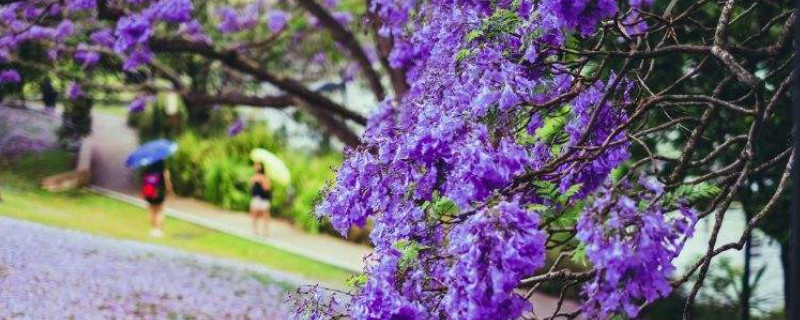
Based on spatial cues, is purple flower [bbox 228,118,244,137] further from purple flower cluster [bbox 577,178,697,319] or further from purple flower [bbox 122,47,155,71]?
purple flower cluster [bbox 577,178,697,319]

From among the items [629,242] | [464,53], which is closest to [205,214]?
[464,53]

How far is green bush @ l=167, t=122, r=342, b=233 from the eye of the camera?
10242 mm

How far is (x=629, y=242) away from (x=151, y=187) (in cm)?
576

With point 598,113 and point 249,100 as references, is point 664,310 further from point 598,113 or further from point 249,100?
point 598,113

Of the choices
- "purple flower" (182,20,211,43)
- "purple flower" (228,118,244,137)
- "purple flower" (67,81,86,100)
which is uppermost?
"purple flower" (228,118,244,137)

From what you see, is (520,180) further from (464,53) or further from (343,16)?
(343,16)

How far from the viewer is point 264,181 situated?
988 cm

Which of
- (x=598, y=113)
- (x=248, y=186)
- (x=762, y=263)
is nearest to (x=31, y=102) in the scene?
(x=248, y=186)

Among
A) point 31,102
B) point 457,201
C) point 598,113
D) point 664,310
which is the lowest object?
point 457,201

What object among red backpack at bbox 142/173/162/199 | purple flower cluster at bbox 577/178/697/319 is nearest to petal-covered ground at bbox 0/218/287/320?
red backpack at bbox 142/173/162/199

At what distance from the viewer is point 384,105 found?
6.52 m

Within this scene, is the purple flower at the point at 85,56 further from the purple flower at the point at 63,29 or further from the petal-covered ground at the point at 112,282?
the petal-covered ground at the point at 112,282

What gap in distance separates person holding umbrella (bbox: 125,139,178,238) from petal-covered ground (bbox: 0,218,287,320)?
0.54 m

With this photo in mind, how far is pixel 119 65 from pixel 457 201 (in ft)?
18.6
